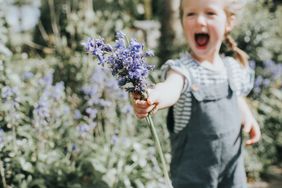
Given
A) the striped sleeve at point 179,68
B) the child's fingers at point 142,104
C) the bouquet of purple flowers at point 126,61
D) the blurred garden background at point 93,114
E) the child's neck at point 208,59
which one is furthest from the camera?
→ the blurred garden background at point 93,114

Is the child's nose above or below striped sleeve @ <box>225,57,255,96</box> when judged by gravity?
above

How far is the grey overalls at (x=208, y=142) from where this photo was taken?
2.58m

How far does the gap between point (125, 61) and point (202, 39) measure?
1.10 metres

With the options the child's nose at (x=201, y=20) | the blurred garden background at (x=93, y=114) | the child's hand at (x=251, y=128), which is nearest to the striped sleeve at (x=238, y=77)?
the child's hand at (x=251, y=128)

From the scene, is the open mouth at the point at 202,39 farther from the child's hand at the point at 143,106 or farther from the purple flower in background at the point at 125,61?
the purple flower in background at the point at 125,61

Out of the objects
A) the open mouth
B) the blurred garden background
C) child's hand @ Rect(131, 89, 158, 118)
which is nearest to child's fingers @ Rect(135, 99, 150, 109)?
child's hand @ Rect(131, 89, 158, 118)

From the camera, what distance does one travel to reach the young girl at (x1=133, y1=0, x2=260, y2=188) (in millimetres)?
2561

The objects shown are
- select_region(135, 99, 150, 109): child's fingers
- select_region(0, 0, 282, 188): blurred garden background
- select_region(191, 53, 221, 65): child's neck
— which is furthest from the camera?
select_region(0, 0, 282, 188): blurred garden background

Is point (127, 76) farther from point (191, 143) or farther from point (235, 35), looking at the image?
point (235, 35)

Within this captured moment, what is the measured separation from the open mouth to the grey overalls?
0.20 m

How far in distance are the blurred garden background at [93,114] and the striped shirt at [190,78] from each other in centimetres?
81

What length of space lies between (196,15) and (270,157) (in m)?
2.61

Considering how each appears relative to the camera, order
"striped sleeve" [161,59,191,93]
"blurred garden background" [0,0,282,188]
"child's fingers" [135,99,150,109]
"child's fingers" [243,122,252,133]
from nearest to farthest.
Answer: "child's fingers" [135,99,150,109] → "striped sleeve" [161,59,191,93] → "child's fingers" [243,122,252,133] → "blurred garden background" [0,0,282,188]

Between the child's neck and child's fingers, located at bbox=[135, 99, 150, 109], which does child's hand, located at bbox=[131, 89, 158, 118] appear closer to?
child's fingers, located at bbox=[135, 99, 150, 109]
